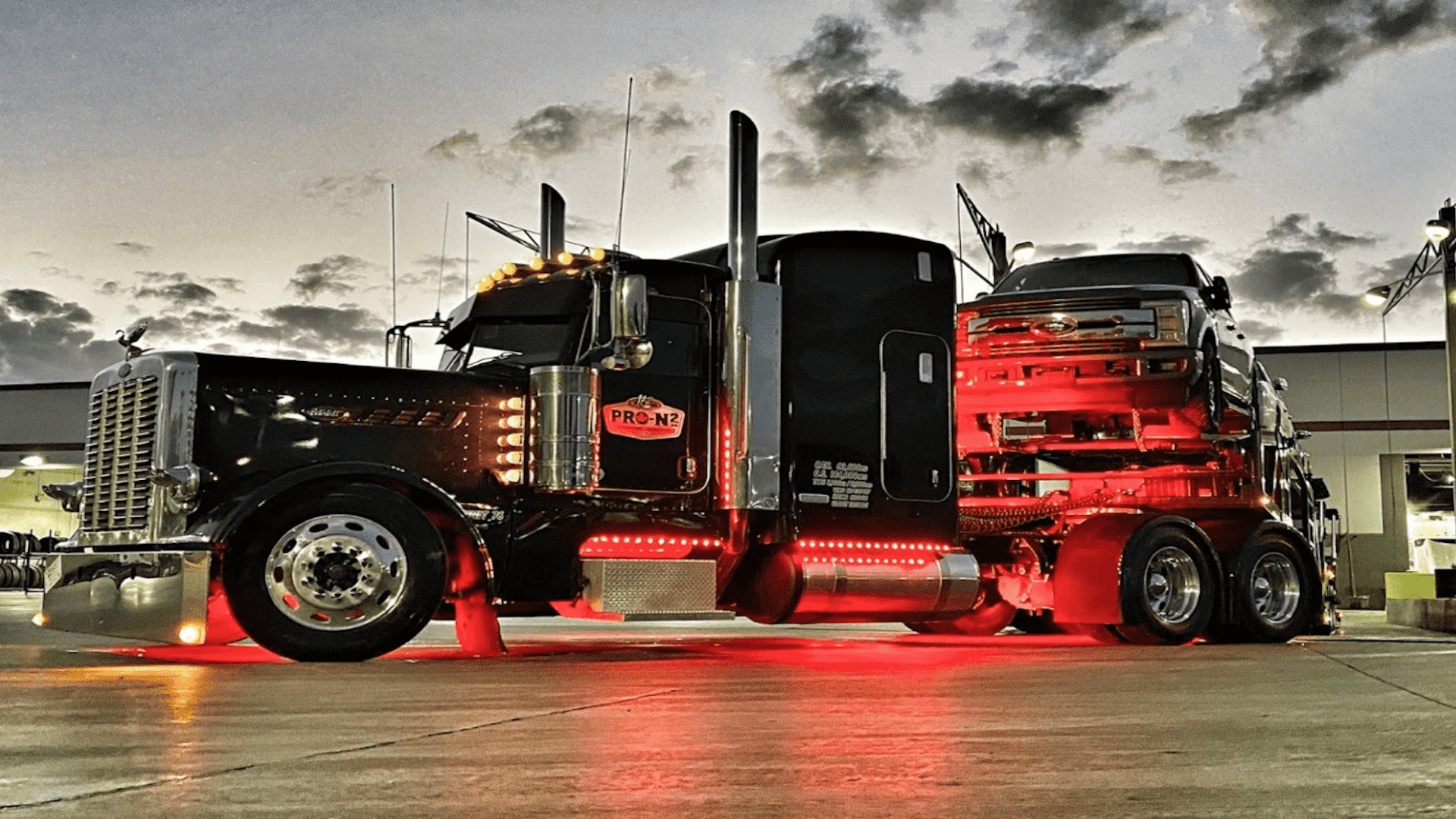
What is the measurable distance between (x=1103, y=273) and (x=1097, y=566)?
3.23 m

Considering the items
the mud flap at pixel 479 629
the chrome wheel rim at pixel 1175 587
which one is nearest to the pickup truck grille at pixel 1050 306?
the chrome wheel rim at pixel 1175 587

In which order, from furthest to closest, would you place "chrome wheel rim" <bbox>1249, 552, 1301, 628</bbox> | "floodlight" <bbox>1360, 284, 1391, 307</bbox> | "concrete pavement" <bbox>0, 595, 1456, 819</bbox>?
"floodlight" <bbox>1360, 284, 1391, 307</bbox> → "chrome wheel rim" <bbox>1249, 552, 1301, 628</bbox> → "concrete pavement" <bbox>0, 595, 1456, 819</bbox>

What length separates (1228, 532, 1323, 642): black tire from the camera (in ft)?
40.7

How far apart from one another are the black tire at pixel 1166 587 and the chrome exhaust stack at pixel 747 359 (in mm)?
3115

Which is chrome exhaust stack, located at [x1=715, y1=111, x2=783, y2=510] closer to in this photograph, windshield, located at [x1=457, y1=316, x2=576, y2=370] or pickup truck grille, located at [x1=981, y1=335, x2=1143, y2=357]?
windshield, located at [x1=457, y1=316, x2=576, y2=370]

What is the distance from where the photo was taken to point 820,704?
21.4 feet

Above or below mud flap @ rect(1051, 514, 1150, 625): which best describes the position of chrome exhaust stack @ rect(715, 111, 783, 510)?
above

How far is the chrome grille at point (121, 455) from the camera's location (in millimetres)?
9234

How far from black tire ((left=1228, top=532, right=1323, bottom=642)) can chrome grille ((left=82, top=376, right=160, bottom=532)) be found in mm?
8083

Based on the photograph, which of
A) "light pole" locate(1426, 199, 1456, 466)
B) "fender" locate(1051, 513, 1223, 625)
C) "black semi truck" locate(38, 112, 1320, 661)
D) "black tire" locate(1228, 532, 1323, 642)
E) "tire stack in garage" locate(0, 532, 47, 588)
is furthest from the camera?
"tire stack in garage" locate(0, 532, 47, 588)

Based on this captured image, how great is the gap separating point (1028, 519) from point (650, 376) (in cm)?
Result: 395

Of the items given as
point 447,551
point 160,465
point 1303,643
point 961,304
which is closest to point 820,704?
point 447,551

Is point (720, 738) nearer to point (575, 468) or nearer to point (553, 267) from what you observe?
point (575, 468)

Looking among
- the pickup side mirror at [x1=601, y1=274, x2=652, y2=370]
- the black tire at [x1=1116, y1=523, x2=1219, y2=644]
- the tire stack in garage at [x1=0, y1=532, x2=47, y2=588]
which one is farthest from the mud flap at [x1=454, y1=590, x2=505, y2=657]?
the tire stack in garage at [x1=0, y1=532, x2=47, y2=588]
